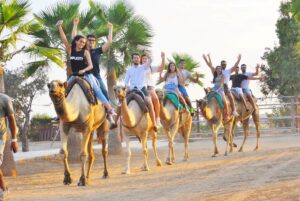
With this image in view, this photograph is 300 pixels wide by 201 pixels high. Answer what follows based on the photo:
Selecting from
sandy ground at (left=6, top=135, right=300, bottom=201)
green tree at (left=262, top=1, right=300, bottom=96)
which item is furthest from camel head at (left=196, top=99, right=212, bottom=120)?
green tree at (left=262, top=1, right=300, bottom=96)

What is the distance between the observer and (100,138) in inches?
624

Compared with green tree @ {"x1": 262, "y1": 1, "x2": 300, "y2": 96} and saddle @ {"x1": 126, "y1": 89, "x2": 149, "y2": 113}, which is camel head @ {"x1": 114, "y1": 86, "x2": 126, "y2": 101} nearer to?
saddle @ {"x1": 126, "y1": 89, "x2": 149, "y2": 113}

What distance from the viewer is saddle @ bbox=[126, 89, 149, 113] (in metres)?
16.6

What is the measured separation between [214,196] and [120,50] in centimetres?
1610

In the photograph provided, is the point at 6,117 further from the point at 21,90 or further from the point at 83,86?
the point at 21,90

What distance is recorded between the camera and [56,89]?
12.1 meters

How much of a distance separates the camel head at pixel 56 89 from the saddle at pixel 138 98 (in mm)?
4287

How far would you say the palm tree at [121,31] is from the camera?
25.8m

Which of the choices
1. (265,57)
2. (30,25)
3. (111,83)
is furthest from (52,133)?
(30,25)

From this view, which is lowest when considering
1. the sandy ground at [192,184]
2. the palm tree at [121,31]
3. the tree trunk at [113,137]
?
the sandy ground at [192,184]

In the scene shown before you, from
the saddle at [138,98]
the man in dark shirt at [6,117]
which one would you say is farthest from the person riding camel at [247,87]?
the man in dark shirt at [6,117]

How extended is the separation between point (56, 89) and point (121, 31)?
1422 cm

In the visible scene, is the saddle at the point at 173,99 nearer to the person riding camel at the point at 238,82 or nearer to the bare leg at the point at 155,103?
the bare leg at the point at 155,103

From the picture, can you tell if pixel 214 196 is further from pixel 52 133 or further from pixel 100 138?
pixel 52 133
